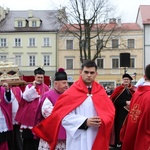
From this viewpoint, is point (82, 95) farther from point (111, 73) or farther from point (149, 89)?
point (111, 73)

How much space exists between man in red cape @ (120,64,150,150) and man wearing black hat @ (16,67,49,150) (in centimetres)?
278

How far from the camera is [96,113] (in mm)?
4594

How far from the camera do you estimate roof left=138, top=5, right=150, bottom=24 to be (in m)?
50.8

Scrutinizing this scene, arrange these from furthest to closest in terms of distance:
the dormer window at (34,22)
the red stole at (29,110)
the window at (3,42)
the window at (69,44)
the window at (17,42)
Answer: the dormer window at (34,22) < the window at (3,42) < the window at (17,42) < the window at (69,44) < the red stole at (29,110)

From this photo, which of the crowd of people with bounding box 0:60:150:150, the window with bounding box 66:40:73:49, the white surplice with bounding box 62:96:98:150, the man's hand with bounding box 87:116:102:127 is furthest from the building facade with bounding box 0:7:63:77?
the man's hand with bounding box 87:116:102:127

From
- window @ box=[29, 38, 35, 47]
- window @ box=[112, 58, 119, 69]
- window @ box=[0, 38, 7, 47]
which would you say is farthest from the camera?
window @ box=[0, 38, 7, 47]

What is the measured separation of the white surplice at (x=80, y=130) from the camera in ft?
14.7

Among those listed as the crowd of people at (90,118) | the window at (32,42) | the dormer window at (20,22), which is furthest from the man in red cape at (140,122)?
the dormer window at (20,22)

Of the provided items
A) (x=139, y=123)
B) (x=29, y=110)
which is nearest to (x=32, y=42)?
(x=29, y=110)

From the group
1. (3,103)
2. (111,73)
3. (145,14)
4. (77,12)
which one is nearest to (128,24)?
(145,14)

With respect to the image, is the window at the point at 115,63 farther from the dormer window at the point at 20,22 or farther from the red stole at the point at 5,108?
the red stole at the point at 5,108

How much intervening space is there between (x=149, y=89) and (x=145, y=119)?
36 centimetres

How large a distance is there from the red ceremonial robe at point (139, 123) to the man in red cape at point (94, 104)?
244 millimetres

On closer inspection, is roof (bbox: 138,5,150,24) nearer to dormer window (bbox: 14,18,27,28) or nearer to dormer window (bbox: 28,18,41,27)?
dormer window (bbox: 28,18,41,27)
